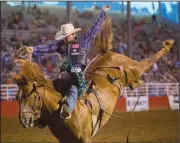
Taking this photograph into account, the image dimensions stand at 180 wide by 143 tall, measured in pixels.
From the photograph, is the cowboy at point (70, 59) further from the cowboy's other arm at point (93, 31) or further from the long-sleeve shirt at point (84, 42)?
the cowboy's other arm at point (93, 31)

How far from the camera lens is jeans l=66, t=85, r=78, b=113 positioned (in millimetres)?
4047

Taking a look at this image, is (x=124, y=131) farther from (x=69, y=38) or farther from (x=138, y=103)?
(x=69, y=38)

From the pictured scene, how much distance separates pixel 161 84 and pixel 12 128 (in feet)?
22.2

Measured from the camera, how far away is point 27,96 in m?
Answer: 3.90

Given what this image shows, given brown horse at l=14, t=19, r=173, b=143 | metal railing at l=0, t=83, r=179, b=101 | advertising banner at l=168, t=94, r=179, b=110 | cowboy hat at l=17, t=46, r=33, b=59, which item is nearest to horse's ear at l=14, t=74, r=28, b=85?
brown horse at l=14, t=19, r=173, b=143

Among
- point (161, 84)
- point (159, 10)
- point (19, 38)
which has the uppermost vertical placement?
point (159, 10)

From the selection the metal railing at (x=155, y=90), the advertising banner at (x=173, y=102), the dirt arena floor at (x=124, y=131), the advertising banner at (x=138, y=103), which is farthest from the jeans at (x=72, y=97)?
the advertising banner at (x=173, y=102)

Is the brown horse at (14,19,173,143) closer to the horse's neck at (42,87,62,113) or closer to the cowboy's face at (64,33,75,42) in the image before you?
the horse's neck at (42,87,62,113)

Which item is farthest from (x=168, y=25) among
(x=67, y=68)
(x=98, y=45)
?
(x=67, y=68)

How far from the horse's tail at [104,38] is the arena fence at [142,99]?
7711 mm

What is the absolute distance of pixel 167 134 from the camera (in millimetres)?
8961

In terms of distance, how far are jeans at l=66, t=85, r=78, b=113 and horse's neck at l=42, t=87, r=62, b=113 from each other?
161 millimetres

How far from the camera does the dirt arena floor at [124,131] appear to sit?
8.49 m

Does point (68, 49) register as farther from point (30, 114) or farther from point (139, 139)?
point (139, 139)
